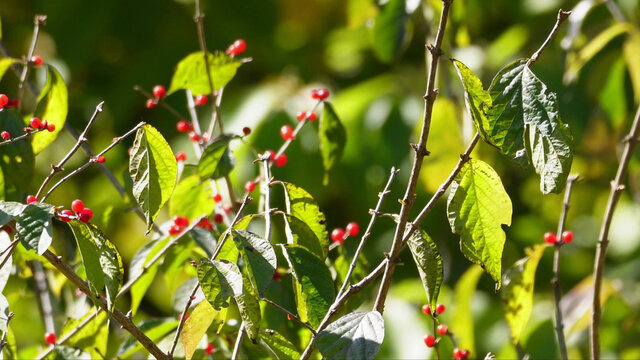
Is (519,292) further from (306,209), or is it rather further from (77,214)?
(77,214)

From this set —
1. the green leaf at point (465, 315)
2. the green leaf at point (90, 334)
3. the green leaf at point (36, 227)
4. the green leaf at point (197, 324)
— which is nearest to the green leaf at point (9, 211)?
the green leaf at point (36, 227)

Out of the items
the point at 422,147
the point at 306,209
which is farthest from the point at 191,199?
the point at 422,147

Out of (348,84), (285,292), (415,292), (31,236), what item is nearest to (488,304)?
(415,292)

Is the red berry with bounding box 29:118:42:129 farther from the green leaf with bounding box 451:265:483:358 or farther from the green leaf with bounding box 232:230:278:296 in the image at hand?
the green leaf with bounding box 451:265:483:358

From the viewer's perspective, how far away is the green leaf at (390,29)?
1545mm

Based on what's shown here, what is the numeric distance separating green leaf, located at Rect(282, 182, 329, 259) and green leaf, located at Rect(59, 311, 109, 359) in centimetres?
31

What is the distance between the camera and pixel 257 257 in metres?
0.84

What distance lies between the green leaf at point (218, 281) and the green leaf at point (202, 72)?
417mm

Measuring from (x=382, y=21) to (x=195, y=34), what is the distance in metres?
1.51

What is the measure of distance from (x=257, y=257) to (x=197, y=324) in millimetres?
142

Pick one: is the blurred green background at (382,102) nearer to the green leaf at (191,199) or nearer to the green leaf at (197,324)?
the green leaf at (191,199)

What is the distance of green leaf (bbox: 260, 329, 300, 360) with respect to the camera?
88 cm

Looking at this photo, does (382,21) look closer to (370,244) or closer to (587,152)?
(370,244)

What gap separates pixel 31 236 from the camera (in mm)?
776
